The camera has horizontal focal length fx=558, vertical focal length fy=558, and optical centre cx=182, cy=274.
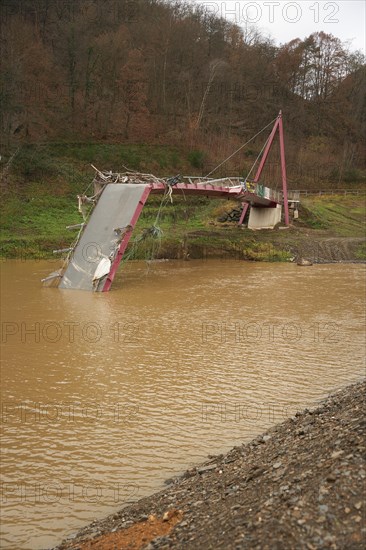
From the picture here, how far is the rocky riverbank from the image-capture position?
162 inches

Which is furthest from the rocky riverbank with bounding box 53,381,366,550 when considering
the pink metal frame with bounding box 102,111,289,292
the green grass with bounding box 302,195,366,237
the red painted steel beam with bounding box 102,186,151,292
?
the green grass with bounding box 302,195,366,237

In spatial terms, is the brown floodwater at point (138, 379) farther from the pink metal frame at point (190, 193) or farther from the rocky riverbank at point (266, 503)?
the pink metal frame at point (190, 193)

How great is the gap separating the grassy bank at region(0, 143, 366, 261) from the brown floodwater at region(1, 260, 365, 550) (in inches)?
192

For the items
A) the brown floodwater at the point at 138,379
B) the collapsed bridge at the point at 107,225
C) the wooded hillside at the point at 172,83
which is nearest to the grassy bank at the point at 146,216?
the collapsed bridge at the point at 107,225

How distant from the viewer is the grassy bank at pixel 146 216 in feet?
89.7

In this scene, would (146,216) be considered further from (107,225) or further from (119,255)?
(119,255)

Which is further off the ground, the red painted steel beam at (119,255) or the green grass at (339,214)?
the red painted steel beam at (119,255)

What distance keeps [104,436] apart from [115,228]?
12.9m

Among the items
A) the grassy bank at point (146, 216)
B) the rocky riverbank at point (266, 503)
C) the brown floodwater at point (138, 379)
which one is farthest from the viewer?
the grassy bank at point (146, 216)

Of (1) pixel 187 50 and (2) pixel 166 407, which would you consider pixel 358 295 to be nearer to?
(2) pixel 166 407

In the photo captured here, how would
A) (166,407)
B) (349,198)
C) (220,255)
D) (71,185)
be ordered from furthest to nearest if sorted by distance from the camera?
(349,198) < (71,185) < (220,255) < (166,407)

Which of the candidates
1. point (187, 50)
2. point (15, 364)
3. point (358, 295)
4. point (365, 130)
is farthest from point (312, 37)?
point (15, 364)

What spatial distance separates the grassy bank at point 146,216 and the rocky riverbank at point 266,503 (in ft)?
47.6

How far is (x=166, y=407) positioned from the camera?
29.0ft
